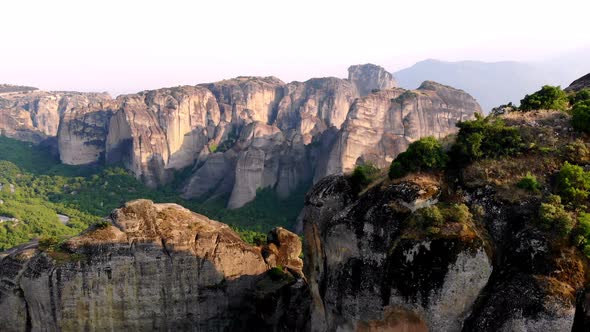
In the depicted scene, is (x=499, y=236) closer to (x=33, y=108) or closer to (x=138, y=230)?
(x=138, y=230)

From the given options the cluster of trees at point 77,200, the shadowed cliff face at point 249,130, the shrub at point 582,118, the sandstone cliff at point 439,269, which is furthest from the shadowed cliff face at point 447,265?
the shadowed cliff face at point 249,130

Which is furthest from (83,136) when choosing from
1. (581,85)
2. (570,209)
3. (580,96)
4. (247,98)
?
(570,209)

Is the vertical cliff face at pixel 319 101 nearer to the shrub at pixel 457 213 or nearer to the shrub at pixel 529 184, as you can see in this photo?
the shrub at pixel 529 184

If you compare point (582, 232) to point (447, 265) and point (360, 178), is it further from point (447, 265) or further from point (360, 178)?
point (360, 178)

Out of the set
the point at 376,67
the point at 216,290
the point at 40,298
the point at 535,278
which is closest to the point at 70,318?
the point at 40,298

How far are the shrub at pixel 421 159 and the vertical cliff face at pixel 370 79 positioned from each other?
96.7 m

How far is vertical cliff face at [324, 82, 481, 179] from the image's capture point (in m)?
58.1

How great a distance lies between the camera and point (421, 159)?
55.5ft

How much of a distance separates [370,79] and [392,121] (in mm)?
47422

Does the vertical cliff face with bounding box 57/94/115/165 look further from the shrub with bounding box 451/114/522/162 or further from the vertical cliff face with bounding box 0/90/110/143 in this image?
the shrub with bounding box 451/114/522/162

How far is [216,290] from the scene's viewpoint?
25094 mm

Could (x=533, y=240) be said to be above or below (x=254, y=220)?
above

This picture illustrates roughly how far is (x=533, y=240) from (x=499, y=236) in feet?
3.74

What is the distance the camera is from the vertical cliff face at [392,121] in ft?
191
